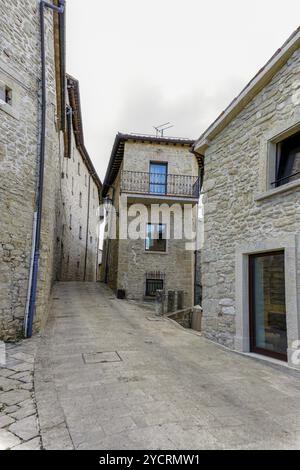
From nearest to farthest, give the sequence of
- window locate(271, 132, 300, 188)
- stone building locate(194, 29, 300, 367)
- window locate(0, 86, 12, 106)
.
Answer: stone building locate(194, 29, 300, 367)
window locate(271, 132, 300, 188)
window locate(0, 86, 12, 106)

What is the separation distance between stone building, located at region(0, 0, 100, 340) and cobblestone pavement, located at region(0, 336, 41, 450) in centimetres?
139

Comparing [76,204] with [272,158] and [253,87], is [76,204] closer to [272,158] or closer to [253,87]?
[253,87]

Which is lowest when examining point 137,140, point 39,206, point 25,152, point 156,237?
point 39,206

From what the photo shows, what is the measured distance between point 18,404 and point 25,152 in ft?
17.3

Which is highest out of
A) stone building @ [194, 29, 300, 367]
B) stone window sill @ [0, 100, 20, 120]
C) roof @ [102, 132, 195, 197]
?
roof @ [102, 132, 195, 197]

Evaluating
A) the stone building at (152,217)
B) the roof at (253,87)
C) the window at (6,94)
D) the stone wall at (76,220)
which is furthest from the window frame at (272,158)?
the stone wall at (76,220)

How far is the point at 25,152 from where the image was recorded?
21.6 ft

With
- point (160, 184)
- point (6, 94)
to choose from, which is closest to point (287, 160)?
point (6, 94)

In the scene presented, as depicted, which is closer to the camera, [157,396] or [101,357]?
[157,396]

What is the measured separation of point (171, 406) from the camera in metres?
3.19

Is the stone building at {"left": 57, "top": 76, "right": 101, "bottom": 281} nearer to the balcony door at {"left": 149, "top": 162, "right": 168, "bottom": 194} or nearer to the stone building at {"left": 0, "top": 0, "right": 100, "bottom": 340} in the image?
the balcony door at {"left": 149, "top": 162, "right": 168, "bottom": 194}

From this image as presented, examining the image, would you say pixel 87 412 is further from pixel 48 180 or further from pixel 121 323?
pixel 48 180

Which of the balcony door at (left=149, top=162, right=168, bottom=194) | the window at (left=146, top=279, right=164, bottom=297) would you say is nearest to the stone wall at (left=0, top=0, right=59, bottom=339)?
the window at (left=146, top=279, right=164, bottom=297)

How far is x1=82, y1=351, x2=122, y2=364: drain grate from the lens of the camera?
4711 millimetres
